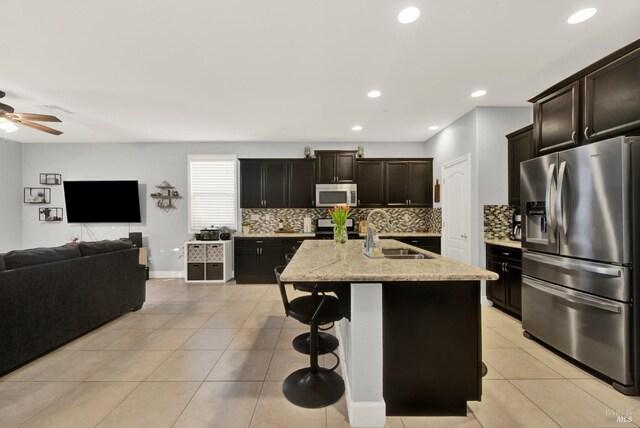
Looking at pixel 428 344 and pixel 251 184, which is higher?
pixel 251 184

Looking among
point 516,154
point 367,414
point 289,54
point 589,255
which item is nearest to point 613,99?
point 589,255

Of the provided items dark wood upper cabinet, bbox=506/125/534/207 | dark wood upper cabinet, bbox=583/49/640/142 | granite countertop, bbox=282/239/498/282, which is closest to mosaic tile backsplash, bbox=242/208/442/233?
dark wood upper cabinet, bbox=506/125/534/207

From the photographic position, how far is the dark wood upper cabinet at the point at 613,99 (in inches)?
78.0

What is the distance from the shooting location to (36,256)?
251 centimetres

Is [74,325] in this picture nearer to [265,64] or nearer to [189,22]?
[189,22]

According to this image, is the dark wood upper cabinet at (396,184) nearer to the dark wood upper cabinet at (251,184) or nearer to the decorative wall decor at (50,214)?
the dark wood upper cabinet at (251,184)

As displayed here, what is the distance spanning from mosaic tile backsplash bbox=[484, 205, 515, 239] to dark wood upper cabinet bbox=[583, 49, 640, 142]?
62.4 inches

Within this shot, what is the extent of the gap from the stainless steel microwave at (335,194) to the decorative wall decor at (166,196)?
2.95 meters

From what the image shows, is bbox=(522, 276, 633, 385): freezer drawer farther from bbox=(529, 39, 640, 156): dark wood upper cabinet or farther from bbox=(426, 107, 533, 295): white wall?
bbox=(529, 39, 640, 156): dark wood upper cabinet

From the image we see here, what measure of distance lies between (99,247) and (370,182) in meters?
4.35

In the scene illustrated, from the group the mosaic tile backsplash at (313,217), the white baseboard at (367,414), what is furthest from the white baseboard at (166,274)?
the white baseboard at (367,414)

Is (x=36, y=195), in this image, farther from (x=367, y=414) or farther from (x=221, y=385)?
(x=367, y=414)

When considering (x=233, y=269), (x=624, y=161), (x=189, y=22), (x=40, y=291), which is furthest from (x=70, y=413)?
(x=624, y=161)

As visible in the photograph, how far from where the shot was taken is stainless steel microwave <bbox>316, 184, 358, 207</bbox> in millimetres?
5371
